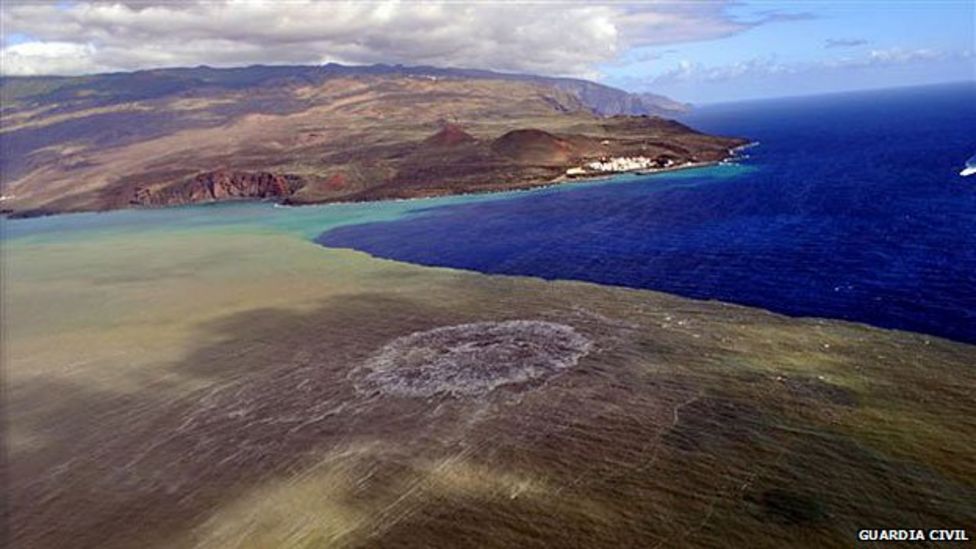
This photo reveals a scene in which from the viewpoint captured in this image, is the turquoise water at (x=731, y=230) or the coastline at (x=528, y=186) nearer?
the turquoise water at (x=731, y=230)

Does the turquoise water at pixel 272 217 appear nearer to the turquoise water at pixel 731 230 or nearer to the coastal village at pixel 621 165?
the turquoise water at pixel 731 230

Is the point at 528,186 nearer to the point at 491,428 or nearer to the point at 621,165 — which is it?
the point at 621,165

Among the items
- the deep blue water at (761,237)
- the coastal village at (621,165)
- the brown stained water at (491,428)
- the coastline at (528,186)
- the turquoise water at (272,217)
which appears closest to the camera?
the brown stained water at (491,428)

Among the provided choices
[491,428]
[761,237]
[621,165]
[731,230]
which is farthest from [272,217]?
[491,428]

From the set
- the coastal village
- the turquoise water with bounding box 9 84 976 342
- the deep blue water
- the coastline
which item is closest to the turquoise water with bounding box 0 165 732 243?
the turquoise water with bounding box 9 84 976 342

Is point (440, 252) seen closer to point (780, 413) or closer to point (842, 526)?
point (780, 413)

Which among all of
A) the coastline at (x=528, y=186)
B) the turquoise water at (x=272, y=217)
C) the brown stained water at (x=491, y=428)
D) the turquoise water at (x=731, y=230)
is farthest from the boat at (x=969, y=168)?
the brown stained water at (x=491, y=428)
